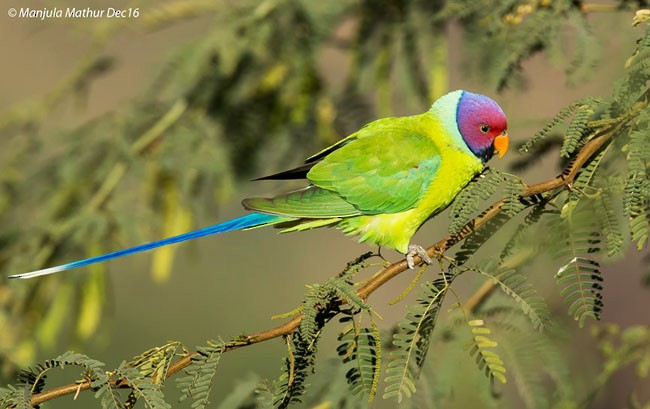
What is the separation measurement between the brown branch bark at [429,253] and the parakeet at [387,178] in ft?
1.77

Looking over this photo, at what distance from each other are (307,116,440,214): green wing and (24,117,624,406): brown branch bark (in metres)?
0.60

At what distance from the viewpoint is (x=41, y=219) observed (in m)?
2.64

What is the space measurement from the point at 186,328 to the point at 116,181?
2.99m

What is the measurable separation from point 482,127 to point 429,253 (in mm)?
790

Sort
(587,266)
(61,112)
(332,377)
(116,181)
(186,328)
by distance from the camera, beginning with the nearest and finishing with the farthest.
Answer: (587,266), (332,377), (116,181), (61,112), (186,328)

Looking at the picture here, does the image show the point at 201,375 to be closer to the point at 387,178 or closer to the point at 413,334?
the point at 413,334

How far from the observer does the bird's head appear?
215 centimetres

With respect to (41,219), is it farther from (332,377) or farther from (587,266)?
(587,266)

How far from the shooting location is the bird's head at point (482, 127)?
215 cm

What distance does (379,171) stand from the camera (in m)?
2.11

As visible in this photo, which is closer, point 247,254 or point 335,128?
point 335,128

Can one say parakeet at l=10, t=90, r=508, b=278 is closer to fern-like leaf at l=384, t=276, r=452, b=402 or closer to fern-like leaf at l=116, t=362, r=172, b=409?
fern-like leaf at l=384, t=276, r=452, b=402

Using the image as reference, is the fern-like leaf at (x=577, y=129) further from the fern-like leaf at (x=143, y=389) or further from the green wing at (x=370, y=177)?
the fern-like leaf at (x=143, y=389)

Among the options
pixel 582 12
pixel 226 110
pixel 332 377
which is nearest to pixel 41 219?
pixel 226 110
